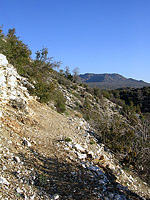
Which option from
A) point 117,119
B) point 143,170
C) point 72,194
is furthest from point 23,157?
point 117,119

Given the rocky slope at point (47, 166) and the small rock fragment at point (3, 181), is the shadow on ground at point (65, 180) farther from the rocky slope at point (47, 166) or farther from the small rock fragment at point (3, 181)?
the small rock fragment at point (3, 181)

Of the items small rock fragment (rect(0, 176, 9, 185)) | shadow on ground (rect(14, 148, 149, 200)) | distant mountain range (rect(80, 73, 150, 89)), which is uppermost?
distant mountain range (rect(80, 73, 150, 89))

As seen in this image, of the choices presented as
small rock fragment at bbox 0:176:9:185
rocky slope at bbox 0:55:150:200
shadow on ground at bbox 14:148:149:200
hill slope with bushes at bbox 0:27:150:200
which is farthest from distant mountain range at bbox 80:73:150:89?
small rock fragment at bbox 0:176:9:185

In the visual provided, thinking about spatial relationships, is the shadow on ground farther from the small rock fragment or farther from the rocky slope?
the small rock fragment

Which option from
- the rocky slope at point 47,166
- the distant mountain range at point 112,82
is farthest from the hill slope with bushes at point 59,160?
the distant mountain range at point 112,82

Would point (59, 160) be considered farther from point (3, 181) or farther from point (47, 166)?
point (3, 181)

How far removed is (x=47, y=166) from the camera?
14.4 ft

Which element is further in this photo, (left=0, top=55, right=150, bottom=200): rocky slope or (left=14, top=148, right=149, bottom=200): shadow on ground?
(left=14, top=148, right=149, bottom=200): shadow on ground

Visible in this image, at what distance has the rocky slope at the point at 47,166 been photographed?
3541 mm

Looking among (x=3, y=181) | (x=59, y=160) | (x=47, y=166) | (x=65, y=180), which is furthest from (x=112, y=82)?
(x=3, y=181)

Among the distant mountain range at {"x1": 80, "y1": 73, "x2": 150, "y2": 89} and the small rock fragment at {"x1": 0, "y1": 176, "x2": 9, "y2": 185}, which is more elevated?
the distant mountain range at {"x1": 80, "y1": 73, "x2": 150, "y2": 89}

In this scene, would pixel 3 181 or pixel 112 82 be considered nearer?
pixel 3 181

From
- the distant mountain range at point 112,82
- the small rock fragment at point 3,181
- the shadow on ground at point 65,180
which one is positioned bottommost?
the shadow on ground at point 65,180

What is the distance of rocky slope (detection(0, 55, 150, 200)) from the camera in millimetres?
3541
